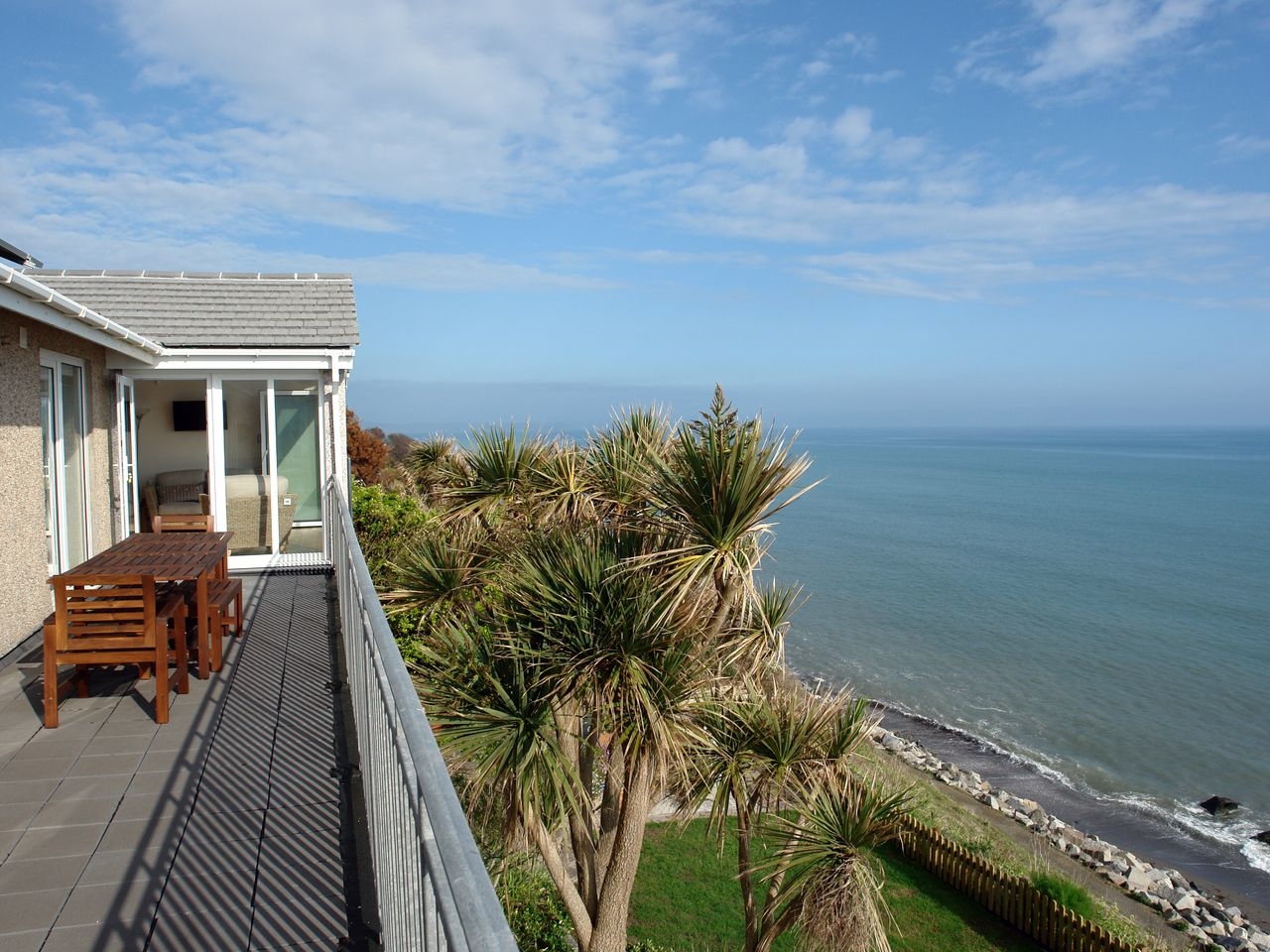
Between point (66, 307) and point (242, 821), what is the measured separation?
4.09m

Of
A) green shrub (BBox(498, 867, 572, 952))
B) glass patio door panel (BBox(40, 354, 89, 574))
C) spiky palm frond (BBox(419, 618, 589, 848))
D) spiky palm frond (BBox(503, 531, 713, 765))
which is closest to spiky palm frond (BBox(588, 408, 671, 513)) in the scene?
spiky palm frond (BBox(503, 531, 713, 765))

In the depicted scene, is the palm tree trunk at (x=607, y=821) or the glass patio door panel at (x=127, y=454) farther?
the glass patio door panel at (x=127, y=454)

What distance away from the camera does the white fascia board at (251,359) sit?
10.0 m

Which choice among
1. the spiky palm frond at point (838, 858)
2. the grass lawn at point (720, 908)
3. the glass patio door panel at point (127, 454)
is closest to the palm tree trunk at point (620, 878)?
the spiky palm frond at point (838, 858)

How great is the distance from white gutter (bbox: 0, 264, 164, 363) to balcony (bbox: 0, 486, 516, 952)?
2.47m

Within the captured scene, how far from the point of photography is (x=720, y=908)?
1194 cm

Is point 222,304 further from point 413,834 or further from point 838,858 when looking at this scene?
point 413,834

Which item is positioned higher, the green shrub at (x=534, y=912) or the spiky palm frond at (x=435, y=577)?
the spiky palm frond at (x=435, y=577)

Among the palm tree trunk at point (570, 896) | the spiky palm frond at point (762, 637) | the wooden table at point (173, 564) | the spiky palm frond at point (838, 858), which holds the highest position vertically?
the wooden table at point (173, 564)

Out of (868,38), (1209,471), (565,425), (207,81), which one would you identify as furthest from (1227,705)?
(1209,471)

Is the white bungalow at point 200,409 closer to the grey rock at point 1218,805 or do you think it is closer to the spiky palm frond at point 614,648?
the spiky palm frond at point 614,648

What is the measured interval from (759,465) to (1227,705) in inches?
996

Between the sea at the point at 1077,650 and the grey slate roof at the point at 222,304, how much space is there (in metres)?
6.18

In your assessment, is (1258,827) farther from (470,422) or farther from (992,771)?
(470,422)
